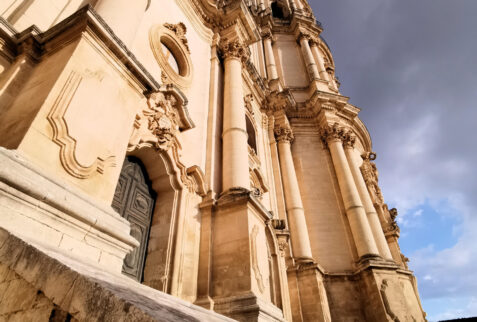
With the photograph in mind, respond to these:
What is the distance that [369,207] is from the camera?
13.4m

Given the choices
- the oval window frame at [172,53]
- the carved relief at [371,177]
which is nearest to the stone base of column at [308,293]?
the oval window frame at [172,53]

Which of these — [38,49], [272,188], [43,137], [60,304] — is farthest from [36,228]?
[272,188]

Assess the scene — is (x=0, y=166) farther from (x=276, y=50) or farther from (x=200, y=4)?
(x=276, y=50)

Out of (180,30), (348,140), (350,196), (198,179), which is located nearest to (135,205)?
(198,179)

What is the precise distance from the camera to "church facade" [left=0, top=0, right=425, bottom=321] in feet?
7.72

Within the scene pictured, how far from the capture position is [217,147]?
29.0 ft

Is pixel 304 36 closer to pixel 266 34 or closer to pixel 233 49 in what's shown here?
pixel 266 34

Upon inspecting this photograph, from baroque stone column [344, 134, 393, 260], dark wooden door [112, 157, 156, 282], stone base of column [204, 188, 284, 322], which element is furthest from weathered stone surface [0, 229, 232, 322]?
baroque stone column [344, 134, 393, 260]

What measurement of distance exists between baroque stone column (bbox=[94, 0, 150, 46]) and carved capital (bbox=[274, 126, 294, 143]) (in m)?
10.3

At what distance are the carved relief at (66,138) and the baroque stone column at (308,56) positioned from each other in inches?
669

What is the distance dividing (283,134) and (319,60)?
9164 millimetres

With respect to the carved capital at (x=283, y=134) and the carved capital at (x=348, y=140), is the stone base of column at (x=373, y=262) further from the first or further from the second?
the carved capital at (x=283, y=134)

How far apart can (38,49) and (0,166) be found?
2782 mm

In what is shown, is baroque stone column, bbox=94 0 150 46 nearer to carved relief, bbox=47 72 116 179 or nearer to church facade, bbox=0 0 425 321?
church facade, bbox=0 0 425 321
